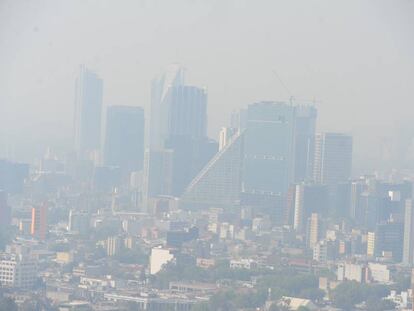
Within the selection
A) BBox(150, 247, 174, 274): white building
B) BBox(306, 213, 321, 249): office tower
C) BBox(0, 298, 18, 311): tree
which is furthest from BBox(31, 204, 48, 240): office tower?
BBox(0, 298, 18, 311): tree

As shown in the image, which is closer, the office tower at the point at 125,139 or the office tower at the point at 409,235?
the office tower at the point at 409,235

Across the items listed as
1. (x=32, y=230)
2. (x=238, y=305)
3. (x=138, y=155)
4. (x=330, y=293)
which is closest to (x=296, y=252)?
(x=32, y=230)

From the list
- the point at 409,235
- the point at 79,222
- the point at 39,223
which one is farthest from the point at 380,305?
the point at 79,222

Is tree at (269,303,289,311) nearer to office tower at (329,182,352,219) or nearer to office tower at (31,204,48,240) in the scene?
office tower at (31,204,48,240)

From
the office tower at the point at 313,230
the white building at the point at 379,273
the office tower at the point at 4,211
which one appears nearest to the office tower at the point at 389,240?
the office tower at the point at 313,230

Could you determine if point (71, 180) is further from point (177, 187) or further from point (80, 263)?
point (80, 263)

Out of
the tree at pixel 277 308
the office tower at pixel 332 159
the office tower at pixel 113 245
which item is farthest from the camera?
the office tower at pixel 332 159

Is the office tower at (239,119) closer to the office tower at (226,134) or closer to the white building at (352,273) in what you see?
the office tower at (226,134)
